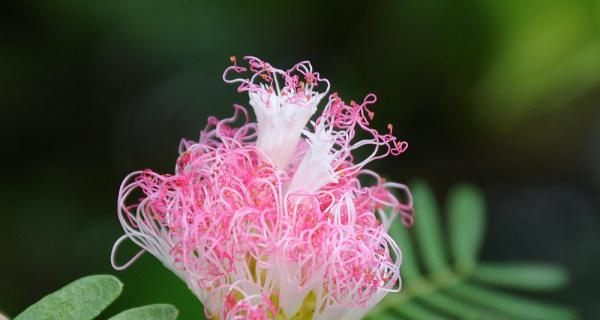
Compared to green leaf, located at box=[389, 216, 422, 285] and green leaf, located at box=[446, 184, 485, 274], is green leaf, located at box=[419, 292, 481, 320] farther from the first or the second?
green leaf, located at box=[446, 184, 485, 274]

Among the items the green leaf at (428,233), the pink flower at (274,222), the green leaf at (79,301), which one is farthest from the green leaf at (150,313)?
the green leaf at (428,233)

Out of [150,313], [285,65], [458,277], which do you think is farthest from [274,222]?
[285,65]

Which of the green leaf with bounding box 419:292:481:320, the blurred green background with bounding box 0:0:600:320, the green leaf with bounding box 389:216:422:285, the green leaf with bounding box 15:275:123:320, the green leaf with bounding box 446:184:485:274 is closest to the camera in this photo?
the green leaf with bounding box 15:275:123:320

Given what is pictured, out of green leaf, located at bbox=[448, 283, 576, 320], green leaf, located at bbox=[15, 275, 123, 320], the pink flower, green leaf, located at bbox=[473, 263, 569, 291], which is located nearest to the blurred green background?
green leaf, located at bbox=[473, 263, 569, 291]

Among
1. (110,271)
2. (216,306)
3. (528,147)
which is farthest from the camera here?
(528,147)

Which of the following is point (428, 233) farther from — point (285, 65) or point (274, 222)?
point (285, 65)

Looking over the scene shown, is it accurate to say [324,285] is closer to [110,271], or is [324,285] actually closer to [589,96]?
[110,271]

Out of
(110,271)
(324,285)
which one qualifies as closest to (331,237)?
(324,285)
